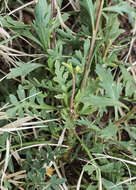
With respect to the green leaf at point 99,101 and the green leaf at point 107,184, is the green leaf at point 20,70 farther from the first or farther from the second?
the green leaf at point 107,184

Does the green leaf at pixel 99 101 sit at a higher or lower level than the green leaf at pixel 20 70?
lower

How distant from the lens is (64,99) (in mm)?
1186

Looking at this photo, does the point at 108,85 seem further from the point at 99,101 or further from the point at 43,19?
the point at 43,19

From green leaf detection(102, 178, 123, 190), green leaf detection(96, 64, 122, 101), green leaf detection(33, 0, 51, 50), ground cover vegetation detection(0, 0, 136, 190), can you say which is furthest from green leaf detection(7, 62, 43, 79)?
green leaf detection(102, 178, 123, 190)

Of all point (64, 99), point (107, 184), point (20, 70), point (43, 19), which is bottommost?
point (107, 184)

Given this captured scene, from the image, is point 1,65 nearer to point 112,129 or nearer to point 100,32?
point 100,32

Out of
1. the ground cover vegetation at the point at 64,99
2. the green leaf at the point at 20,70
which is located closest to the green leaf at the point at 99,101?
the ground cover vegetation at the point at 64,99

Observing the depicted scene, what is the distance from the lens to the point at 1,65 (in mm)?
1444

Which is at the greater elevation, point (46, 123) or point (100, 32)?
point (100, 32)

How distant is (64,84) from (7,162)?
0.40 m

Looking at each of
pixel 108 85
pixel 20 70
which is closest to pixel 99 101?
pixel 108 85

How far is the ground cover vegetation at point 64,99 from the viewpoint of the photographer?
1128mm

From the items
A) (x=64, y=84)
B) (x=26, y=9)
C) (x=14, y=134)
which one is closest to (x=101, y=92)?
(x=64, y=84)

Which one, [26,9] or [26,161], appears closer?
[26,161]
